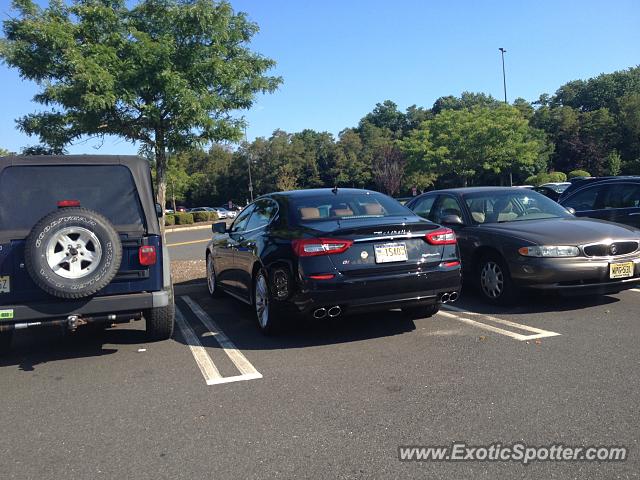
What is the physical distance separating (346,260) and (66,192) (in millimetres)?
2742

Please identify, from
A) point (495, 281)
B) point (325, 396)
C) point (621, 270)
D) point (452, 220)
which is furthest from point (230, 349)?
point (621, 270)

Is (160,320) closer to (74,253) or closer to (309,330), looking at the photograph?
(74,253)

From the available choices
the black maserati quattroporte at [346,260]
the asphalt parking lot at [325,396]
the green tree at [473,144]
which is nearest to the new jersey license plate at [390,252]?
the black maserati quattroporte at [346,260]

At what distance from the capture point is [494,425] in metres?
3.38

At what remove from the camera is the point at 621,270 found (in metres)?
6.11

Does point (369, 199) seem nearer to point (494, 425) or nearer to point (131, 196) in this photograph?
point (131, 196)

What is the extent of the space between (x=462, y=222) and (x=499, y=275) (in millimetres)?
1048

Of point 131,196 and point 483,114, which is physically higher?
point 483,114

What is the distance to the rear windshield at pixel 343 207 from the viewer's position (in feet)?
18.9

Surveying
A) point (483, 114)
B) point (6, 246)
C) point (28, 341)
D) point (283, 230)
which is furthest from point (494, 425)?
point (483, 114)

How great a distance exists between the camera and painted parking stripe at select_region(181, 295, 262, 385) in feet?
15.0

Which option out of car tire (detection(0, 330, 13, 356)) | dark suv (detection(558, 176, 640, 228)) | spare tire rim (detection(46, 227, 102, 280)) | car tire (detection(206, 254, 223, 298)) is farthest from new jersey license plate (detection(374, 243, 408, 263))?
dark suv (detection(558, 176, 640, 228))

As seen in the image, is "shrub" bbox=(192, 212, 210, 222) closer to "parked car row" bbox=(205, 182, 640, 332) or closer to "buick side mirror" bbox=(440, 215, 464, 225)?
"parked car row" bbox=(205, 182, 640, 332)

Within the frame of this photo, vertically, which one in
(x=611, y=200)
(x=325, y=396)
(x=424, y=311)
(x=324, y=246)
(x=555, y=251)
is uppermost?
(x=611, y=200)
